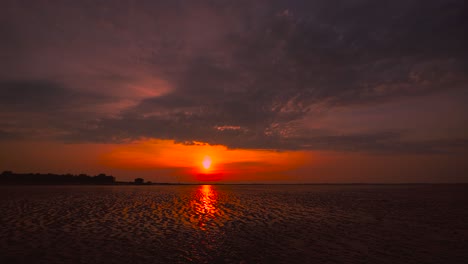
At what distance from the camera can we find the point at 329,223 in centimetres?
2972

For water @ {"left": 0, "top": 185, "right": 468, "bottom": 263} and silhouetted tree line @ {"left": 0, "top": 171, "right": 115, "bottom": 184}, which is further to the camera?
silhouetted tree line @ {"left": 0, "top": 171, "right": 115, "bottom": 184}

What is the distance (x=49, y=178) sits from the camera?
147m

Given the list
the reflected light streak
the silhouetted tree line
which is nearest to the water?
the reflected light streak

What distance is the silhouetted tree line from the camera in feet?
427

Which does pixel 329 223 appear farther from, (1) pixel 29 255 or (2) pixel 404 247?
(1) pixel 29 255

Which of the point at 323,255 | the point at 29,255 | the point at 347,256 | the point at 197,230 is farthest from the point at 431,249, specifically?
the point at 29,255

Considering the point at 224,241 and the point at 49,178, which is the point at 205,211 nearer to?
the point at 224,241

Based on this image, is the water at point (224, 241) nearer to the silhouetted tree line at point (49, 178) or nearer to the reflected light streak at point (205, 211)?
the reflected light streak at point (205, 211)

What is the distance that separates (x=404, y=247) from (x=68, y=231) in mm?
24177

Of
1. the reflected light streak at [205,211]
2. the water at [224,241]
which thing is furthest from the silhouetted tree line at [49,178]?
the water at [224,241]

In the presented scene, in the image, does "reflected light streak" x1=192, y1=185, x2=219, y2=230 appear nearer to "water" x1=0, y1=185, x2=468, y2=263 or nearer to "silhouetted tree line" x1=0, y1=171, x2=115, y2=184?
"water" x1=0, y1=185, x2=468, y2=263

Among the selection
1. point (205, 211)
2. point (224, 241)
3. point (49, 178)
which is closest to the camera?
point (224, 241)

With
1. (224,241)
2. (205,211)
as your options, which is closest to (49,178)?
(205,211)

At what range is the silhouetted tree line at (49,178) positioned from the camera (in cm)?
13012
